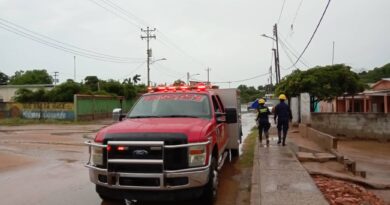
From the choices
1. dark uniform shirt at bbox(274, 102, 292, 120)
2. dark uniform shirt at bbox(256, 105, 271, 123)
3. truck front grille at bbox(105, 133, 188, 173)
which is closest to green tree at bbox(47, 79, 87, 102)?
dark uniform shirt at bbox(256, 105, 271, 123)

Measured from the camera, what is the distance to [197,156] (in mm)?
6926

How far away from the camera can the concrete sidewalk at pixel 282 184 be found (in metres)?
7.17

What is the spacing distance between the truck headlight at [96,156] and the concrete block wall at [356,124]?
2050 centimetres

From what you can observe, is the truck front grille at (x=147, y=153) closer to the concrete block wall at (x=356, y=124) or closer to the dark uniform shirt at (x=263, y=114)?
the dark uniform shirt at (x=263, y=114)

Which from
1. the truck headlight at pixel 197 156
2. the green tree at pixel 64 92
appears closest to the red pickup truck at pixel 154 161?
the truck headlight at pixel 197 156

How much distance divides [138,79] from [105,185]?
311ft

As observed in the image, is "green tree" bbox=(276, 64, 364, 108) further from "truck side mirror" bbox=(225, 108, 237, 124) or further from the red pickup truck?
the red pickup truck

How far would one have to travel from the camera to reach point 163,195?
6.82m

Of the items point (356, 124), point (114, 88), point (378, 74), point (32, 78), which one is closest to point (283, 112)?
point (356, 124)

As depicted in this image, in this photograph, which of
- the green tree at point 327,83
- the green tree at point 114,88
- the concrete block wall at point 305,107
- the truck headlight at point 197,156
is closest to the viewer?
the truck headlight at point 197,156

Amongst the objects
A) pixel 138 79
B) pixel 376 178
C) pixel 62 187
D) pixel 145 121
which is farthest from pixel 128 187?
pixel 138 79

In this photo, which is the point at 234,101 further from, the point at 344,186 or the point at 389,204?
the point at 389,204

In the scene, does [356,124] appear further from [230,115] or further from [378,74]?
[378,74]

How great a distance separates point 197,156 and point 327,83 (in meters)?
27.6
